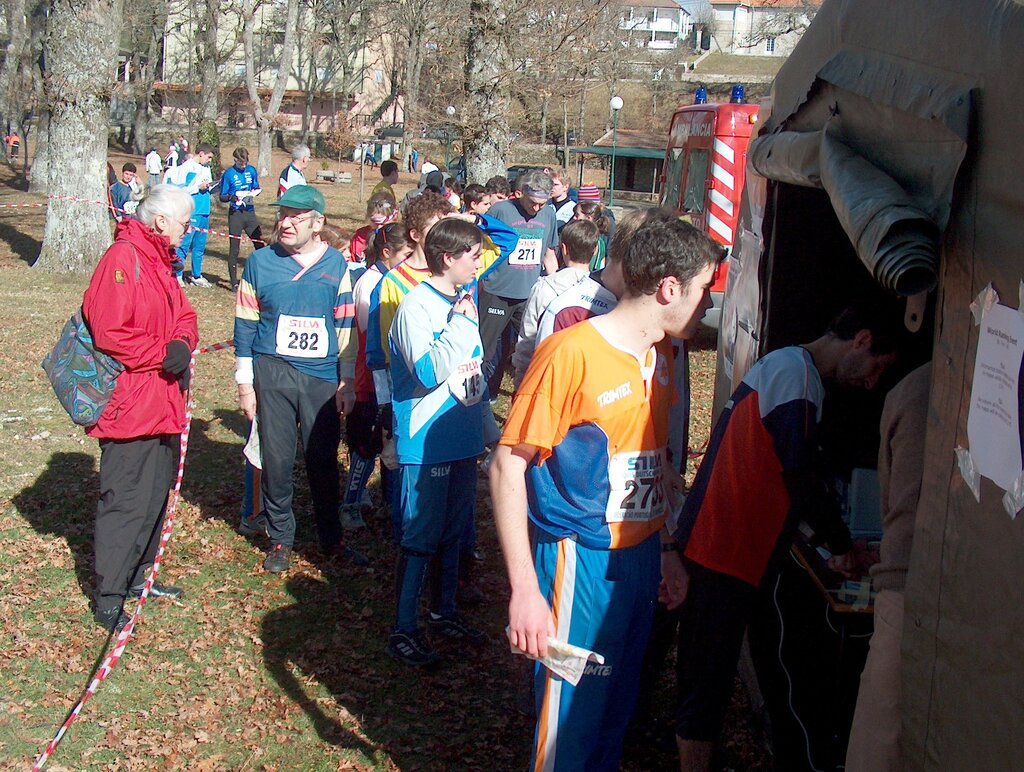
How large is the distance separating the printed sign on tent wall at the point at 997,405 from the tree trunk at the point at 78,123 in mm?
15430

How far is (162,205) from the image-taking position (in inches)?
199

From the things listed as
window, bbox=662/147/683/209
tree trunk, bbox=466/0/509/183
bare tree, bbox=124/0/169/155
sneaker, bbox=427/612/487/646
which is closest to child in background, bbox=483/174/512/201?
window, bbox=662/147/683/209

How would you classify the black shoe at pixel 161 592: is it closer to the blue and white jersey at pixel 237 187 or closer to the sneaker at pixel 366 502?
the sneaker at pixel 366 502

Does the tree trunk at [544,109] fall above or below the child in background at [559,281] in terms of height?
above

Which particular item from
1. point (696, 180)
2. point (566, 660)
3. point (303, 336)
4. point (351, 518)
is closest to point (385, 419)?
point (303, 336)

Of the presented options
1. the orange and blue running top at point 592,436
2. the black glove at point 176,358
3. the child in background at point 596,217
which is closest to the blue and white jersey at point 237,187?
the child in background at point 596,217

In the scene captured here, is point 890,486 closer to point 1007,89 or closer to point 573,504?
point 573,504

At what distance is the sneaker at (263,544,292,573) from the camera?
237 inches

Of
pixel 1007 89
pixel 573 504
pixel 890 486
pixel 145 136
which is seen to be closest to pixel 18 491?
pixel 573 504

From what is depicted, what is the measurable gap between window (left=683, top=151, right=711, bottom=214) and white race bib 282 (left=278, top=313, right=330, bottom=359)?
7.58 metres

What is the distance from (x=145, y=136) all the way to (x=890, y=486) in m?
55.5

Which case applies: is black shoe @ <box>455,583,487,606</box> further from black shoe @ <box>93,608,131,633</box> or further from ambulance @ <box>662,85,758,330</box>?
ambulance @ <box>662,85,758,330</box>

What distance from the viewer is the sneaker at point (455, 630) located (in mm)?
5219

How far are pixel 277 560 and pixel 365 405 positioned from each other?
3.55 ft
